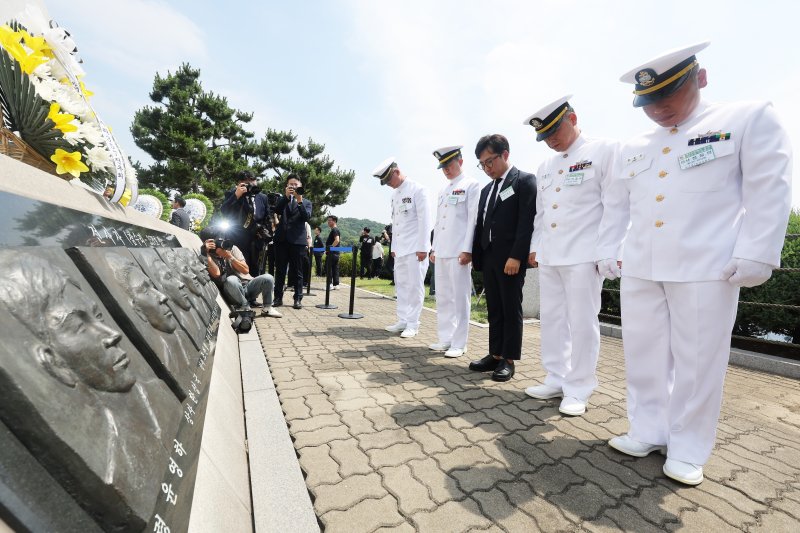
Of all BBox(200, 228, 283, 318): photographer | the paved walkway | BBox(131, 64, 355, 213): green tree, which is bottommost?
the paved walkway

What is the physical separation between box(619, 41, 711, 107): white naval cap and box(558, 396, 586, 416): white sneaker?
1902 millimetres

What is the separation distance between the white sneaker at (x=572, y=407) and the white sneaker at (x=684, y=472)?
0.72m

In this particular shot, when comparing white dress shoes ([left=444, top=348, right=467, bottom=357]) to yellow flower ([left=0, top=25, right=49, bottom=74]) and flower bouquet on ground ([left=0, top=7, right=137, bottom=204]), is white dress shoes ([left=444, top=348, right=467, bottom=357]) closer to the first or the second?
flower bouquet on ground ([left=0, top=7, right=137, bottom=204])

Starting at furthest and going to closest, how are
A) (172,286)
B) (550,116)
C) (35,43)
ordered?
1. (550,116)
2. (172,286)
3. (35,43)

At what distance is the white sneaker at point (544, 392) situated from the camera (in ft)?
9.65

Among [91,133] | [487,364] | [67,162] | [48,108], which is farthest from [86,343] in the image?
[487,364]

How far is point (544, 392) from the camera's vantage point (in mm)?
2947

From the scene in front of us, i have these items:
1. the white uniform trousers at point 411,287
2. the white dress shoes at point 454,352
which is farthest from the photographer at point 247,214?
the white dress shoes at point 454,352

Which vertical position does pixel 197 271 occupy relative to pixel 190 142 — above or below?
below

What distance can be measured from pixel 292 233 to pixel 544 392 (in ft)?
17.0

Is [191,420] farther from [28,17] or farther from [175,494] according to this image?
[28,17]

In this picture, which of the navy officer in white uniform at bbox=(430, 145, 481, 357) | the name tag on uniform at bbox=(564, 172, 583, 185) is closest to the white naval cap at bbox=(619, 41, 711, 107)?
the name tag on uniform at bbox=(564, 172, 583, 185)

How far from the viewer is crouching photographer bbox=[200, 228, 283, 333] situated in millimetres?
5176

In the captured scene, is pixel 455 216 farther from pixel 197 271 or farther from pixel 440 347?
pixel 197 271
